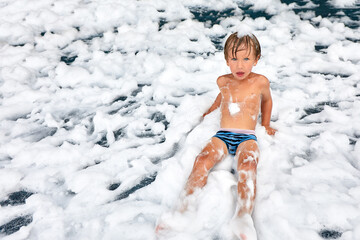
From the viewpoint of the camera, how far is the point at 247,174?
4.54ft

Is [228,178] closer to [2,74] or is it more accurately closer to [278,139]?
[278,139]

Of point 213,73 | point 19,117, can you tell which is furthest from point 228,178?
point 19,117

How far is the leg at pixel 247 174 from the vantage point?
4.25 feet

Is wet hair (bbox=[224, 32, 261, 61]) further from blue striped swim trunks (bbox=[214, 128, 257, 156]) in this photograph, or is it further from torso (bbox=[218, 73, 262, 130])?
blue striped swim trunks (bbox=[214, 128, 257, 156])

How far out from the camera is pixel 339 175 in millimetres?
1465

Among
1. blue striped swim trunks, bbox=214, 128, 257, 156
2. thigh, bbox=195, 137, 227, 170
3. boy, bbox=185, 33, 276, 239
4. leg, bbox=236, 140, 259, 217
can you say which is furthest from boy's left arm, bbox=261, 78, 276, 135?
thigh, bbox=195, 137, 227, 170

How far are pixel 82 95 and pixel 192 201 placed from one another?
148cm

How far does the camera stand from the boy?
1.38 meters

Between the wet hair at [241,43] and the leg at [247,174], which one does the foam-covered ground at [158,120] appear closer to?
the leg at [247,174]

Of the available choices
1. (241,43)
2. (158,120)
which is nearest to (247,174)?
(241,43)

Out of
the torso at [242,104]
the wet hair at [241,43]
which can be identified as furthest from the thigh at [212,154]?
the wet hair at [241,43]

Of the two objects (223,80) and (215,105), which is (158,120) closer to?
(215,105)

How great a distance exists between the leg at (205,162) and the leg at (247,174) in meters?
0.11

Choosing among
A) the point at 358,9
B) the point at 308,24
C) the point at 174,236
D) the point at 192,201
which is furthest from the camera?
the point at 358,9
